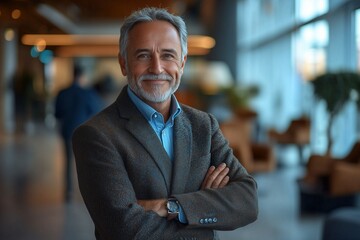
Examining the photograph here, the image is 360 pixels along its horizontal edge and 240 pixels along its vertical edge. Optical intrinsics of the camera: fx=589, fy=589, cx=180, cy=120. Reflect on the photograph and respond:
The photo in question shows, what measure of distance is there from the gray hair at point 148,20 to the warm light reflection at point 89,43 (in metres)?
22.8

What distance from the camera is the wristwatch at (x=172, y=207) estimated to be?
1.73m

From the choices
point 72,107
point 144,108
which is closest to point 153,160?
point 144,108

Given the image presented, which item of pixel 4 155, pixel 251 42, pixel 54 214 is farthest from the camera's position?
pixel 251 42

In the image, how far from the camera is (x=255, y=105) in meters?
17.6

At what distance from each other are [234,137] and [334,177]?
204cm

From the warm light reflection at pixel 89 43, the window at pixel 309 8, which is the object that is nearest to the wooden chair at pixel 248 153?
the window at pixel 309 8

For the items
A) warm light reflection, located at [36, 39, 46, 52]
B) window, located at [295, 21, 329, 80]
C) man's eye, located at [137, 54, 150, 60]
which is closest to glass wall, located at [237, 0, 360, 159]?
window, located at [295, 21, 329, 80]

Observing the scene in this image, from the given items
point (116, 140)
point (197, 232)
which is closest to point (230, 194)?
point (197, 232)

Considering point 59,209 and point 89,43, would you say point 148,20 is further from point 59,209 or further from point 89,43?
point 89,43

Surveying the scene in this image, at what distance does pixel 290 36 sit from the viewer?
1310 centimetres

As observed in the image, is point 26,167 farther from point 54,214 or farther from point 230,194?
point 230,194

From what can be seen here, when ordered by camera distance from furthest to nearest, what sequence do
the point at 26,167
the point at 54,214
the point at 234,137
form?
the point at 26,167 < the point at 234,137 < the point at 54,214

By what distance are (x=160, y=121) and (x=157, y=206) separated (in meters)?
0.28

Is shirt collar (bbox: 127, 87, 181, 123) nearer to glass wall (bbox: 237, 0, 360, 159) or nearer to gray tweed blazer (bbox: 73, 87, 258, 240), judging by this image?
gray tweed blazer (bbox: 73, 87, 258, 240)
